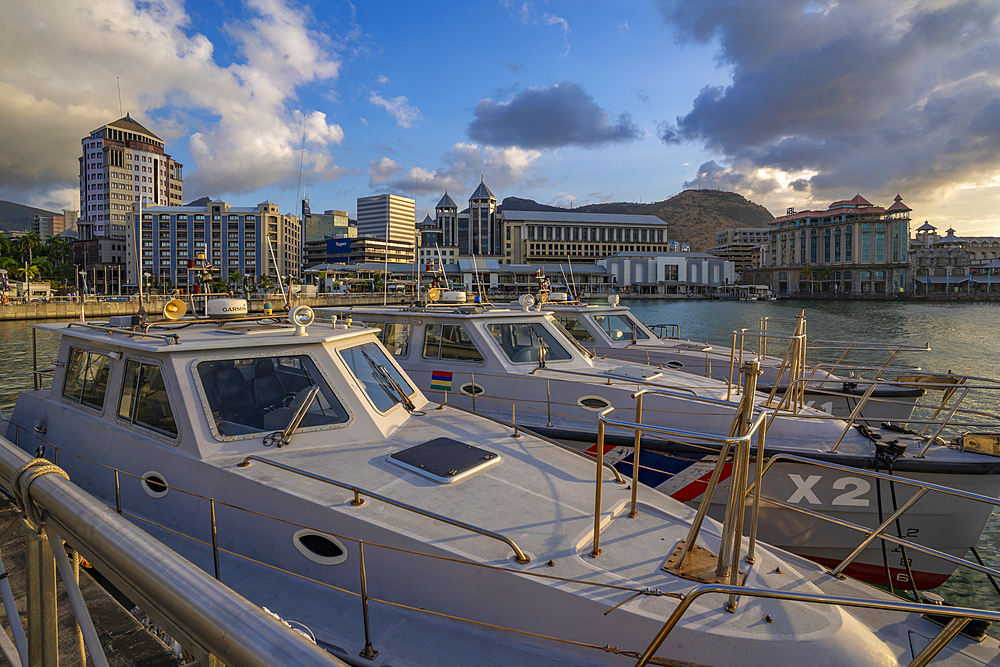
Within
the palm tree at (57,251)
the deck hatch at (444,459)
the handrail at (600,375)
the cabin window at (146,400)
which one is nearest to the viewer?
the deck hatch at (444,459)

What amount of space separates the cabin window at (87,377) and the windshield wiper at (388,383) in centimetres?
260

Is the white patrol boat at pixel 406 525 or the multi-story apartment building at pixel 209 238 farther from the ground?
the multi-story apartment building at pixel 209 238

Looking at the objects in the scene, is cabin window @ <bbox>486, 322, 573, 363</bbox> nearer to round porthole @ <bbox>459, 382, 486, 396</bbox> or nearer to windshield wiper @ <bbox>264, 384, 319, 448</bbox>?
round porthole @ <bbox>459, 382, 486, 396</bbox>

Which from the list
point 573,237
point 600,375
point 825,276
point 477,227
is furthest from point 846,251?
point 600,375

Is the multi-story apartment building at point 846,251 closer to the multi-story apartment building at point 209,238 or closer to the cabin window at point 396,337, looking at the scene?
the multi-story apartment building at point 209,238

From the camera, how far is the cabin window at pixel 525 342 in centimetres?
928

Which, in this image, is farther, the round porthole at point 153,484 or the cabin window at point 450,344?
the cabin window at point 450,344

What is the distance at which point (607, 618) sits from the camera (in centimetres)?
311

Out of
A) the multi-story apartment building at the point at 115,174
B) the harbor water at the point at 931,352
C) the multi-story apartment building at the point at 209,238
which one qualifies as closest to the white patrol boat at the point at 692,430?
the harbor water at the point at 931,352

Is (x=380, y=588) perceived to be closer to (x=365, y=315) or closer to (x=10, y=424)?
(x=10, y=424)

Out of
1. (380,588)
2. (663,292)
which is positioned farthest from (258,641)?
(663,292)

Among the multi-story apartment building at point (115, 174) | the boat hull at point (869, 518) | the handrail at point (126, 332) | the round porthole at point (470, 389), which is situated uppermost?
the multi-story apartment building at point (115, 174)

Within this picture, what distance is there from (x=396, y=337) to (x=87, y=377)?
4.87 meters

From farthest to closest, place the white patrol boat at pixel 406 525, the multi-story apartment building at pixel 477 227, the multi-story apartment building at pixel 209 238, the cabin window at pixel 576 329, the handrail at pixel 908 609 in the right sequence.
→ the multi-story apartment building at pixel 477 227
the multi-story apartment building at pixel 209 238
the cabin window at pixel 576 329
the white patrol boat at pixel 406 525
the handrail at pixel 908 609
